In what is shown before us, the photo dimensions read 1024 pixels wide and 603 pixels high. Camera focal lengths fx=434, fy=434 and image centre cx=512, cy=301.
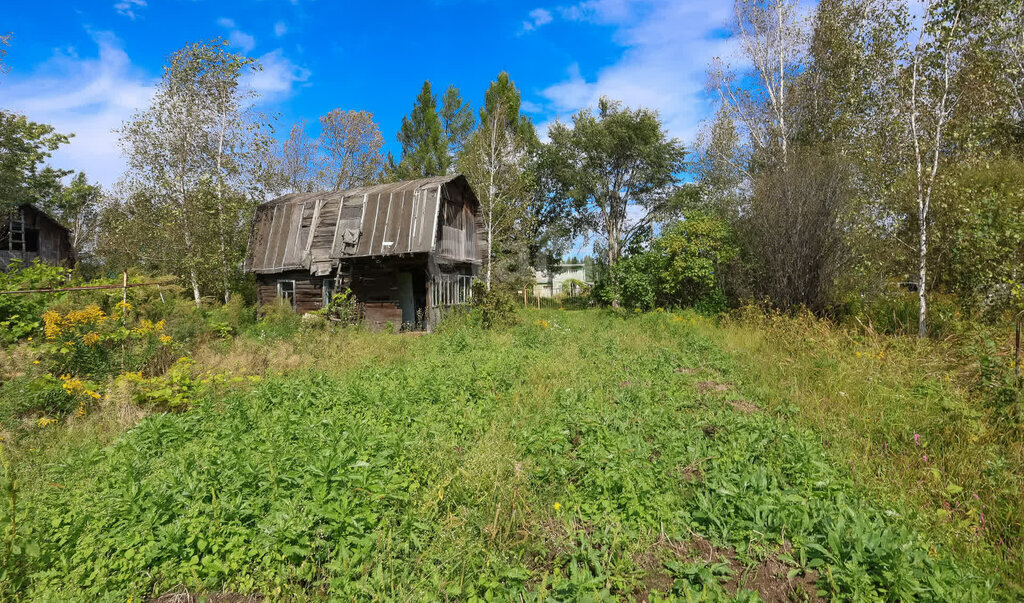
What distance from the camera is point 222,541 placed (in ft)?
10.2

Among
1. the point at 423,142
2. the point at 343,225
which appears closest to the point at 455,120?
the point at 423,142

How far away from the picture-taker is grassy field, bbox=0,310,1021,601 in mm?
2842

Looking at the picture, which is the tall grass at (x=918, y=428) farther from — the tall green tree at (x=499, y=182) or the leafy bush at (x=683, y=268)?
the tall green tree at (x=499, y=182)

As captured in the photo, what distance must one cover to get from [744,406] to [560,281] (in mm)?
33763

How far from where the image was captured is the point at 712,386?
6570 millimetres

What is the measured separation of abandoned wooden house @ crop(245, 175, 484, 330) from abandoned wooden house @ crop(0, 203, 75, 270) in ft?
46.8

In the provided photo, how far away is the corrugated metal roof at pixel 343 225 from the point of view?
14234 millimetres

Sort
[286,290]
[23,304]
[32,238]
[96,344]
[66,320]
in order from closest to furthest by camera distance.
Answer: [66,320] → [96,344] → [23,304] → [286,290] → [32,238]

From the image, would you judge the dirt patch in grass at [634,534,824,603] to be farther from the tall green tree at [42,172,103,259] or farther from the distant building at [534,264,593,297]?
the tall green tree at [42,172,103,259]

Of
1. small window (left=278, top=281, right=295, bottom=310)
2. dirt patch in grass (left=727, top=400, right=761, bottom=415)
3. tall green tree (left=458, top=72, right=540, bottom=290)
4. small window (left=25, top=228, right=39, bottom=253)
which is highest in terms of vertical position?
tall green tree (left=458, top=72, right=540, bottom=290)

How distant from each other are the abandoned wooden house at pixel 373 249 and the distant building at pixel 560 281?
11.1 m

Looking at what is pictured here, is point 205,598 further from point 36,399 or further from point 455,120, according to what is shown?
point 455,120

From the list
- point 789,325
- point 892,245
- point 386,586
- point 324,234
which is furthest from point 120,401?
point 892,245

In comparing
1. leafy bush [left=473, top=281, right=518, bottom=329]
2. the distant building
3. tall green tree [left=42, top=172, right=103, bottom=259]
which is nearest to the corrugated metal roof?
leafy bush [left=473, top=281, right=518, bottom=329]
